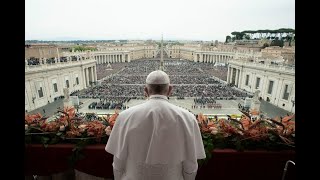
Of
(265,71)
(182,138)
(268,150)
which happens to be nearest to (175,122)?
(182,138)

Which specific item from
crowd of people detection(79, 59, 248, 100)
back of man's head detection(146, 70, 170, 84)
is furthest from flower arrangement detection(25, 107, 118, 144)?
crowd of people detection(79, 59, 248, 100)

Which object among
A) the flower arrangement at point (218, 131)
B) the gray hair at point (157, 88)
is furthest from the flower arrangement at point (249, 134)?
the gray hair at point (157, 88)

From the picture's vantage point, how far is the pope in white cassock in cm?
81

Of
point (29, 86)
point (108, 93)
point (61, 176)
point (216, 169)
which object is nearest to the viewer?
point (216, 169)

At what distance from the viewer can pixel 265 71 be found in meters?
2.87

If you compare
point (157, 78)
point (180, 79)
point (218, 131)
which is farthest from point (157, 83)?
point (180, 79)

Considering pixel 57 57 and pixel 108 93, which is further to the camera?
pixel 108 93

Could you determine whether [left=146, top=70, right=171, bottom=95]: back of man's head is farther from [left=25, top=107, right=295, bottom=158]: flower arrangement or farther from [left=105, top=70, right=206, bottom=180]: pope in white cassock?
[left=25, top=107, right=295, bottom=158]: flower arrangement

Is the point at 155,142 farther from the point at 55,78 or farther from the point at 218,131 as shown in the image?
the point at 55,78

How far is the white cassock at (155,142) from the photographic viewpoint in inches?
31.7

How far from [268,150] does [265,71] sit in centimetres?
189

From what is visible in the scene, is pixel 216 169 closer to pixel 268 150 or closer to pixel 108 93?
pixel 268 150

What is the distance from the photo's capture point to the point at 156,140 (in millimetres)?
796

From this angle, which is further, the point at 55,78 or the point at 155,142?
the point at 55,78
